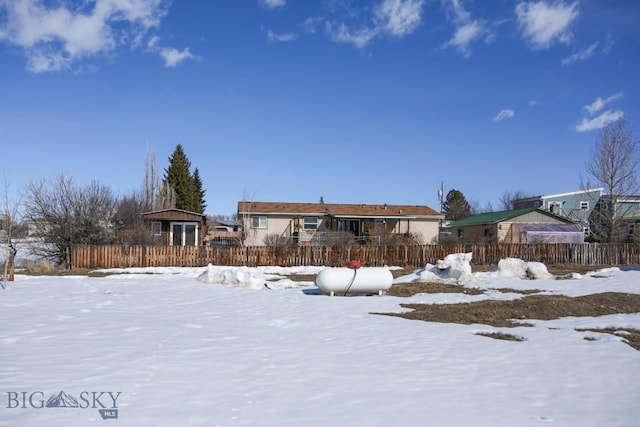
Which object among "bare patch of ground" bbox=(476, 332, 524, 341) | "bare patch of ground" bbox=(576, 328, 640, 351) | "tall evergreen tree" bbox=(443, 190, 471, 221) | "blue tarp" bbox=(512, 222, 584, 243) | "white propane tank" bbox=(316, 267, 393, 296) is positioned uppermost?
"tall evergreen tree" bbox=(443, 190, 471, 221)

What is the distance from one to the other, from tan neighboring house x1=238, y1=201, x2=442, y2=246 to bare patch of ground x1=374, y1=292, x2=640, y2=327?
2317 cm

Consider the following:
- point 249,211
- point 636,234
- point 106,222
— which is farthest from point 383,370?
point 636,234

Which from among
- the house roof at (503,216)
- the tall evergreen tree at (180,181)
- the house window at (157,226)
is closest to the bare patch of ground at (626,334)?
the house window at (157,226)

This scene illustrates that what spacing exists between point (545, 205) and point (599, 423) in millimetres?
48592

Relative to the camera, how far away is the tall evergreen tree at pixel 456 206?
68.8 m

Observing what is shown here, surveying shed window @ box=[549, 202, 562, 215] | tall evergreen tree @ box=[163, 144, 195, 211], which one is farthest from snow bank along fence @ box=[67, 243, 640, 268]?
tall evergreen tree @ box=[163, 144, 195, 211]

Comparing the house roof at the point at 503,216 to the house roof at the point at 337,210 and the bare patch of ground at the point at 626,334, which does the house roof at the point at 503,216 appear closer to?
the house roof at the point at 337,210

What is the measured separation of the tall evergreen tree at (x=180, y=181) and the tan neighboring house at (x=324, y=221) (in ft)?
48.8

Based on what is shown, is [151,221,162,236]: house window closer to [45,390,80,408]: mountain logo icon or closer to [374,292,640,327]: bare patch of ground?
[374,292,640,327]: bare patch of ground

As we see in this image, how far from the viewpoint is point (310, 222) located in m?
38.2

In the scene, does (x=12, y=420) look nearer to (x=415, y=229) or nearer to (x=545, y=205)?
(x=415, y=229)

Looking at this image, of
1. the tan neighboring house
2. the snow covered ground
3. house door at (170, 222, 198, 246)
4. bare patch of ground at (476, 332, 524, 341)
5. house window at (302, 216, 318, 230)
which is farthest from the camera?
house window at (302, 216, 318, 230)

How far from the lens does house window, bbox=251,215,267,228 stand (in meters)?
37.9

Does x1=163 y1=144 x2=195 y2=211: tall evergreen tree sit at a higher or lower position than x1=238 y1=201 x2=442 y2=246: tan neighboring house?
higher
